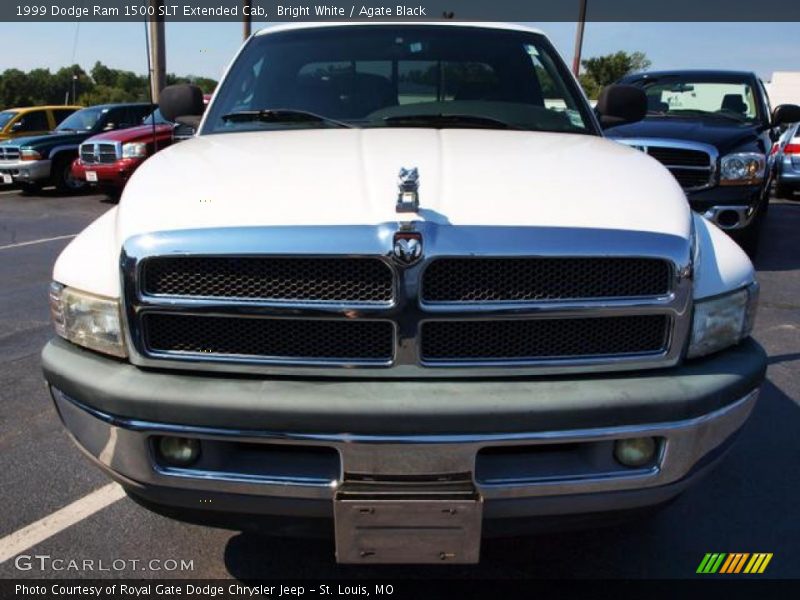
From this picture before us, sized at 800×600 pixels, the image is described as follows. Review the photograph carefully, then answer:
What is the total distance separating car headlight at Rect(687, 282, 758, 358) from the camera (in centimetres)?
213

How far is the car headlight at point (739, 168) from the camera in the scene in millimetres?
6707

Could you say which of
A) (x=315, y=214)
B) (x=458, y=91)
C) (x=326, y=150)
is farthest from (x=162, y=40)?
(x=315, y=214)

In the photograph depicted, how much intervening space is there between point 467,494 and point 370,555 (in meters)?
0.31

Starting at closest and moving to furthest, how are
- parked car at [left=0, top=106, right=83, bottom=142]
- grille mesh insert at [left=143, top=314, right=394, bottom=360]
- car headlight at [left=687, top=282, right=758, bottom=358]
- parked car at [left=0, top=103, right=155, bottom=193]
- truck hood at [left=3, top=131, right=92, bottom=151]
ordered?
1. grille mesh insert at [left=143, top=314, right=394, bottom=360]
2. car headlight at [left=687, top=282, right=758, bottom=358]
3. parked car at [left=0, top=103, right=155, bottom=193]
4. truck hood at [left=3, top=131, right=92, bottom=151]
5. parked car at [left=0, top=106, right=83, bottom=142]

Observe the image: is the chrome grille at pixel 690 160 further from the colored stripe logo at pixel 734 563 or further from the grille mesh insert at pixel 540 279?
the grille mesh insert at pixel 540 279

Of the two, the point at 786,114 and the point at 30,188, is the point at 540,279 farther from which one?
the point at 30,188

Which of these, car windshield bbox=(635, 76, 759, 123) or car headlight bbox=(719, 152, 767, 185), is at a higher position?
car windshield bbox=(635, 76, 759, 123)

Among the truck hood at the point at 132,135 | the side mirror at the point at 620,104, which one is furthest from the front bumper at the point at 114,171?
the side mirror at the point at 620,104

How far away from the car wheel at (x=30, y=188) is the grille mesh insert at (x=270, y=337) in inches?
548

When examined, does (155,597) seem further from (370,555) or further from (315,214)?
(315,214)

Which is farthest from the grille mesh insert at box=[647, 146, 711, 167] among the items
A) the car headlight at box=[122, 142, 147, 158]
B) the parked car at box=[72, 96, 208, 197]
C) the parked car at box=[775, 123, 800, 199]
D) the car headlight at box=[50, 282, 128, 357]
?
the car headlight at box=[122, 142, 147, 158]

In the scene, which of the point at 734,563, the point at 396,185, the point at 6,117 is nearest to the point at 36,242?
the point at 396,185

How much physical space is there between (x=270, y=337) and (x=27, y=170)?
45.5ft

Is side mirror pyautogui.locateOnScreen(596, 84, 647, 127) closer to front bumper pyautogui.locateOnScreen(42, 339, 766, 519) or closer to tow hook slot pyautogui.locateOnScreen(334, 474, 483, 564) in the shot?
front bumper pyautogui.locateOnScreen(42, 339, 766, 519)
